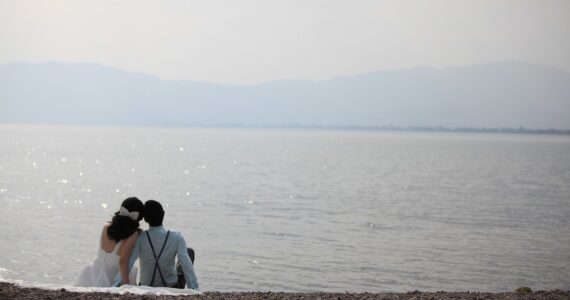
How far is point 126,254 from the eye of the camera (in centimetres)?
938

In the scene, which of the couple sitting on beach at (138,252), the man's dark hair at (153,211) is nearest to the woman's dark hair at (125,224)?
the couple sitting on beach at (138,252)

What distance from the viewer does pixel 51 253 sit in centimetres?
2006

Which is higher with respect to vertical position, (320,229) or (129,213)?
(129,213)

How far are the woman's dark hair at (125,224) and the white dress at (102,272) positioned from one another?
38 centimetres

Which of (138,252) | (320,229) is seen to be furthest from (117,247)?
(320,229)

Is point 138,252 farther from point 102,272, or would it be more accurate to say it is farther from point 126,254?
point 102,272

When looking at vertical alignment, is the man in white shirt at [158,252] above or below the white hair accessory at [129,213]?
below

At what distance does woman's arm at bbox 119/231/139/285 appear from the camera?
937cm

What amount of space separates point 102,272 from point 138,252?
0.59 metres

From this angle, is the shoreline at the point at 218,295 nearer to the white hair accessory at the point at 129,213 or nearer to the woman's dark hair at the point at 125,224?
the woman's dark hair at the point at 125,224

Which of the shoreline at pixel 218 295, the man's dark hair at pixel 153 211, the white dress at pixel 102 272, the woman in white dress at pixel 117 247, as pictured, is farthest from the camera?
the white dress at pixel 102 272

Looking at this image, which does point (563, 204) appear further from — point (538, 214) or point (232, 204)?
point (232, 204)

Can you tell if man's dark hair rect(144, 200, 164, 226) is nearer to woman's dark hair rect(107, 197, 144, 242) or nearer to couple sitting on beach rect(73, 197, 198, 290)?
couple sitting on beach rect(73, 197, 198, 290)

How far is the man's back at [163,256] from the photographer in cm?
930
